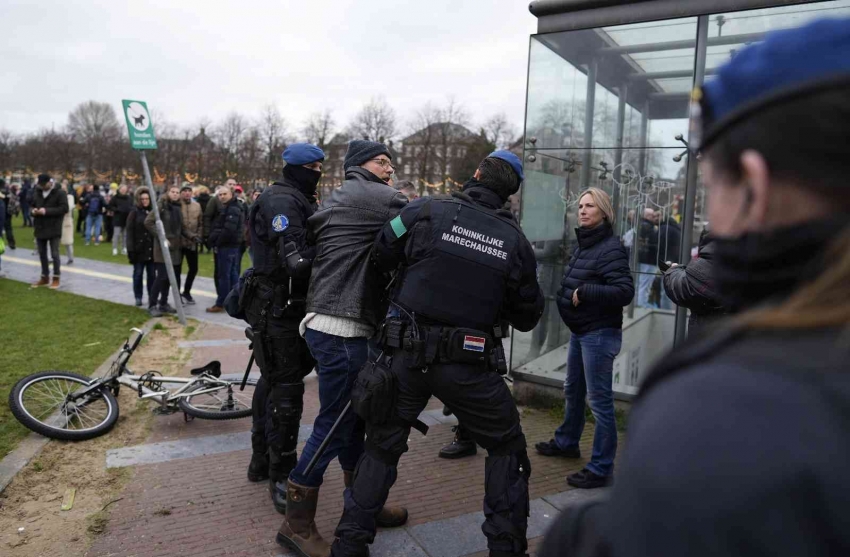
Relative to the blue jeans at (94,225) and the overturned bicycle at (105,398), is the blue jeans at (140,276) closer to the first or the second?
the overturned bicycle at (105,398)

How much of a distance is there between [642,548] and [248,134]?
4888cm

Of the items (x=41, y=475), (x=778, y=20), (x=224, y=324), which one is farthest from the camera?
(x=224, y=324)

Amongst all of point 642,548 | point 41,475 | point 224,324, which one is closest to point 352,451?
point 41,475

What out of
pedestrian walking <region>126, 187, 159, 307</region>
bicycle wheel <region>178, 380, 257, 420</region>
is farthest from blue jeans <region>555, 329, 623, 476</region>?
pedestrian walking <region>126, 187, 159, 307</region>

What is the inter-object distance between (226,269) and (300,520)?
7.19 metres

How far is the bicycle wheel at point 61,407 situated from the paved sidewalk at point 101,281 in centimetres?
436

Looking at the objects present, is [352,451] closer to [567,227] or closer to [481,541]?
[481,541]

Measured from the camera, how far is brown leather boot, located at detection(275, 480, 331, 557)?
3.38 metres

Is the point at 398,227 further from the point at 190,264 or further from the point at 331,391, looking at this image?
the point at 190,264

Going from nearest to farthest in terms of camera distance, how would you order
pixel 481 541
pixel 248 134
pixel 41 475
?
pixel 481 541 → pixel 41 475 → pixel 248 134

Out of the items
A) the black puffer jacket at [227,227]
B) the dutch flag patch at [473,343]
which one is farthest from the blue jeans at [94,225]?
the dutch flag patch at [473,343]

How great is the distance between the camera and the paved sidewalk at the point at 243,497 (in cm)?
349

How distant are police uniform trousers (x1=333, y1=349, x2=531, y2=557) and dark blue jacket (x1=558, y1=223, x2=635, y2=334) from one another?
53.7 inches

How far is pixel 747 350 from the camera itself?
0.81 meters
